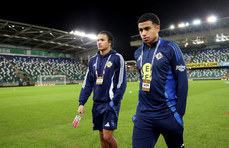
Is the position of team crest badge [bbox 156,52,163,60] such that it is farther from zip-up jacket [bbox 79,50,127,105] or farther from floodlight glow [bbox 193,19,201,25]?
floodlight glow [bbox 193,19,201,25]

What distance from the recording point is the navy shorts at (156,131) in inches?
75.2

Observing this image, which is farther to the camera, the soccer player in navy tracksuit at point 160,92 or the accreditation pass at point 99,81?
the accreditation pass at point 99,81

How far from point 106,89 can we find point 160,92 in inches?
43.4

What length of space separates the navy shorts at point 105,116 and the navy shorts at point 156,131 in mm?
694

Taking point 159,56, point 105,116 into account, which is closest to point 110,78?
point 105,116

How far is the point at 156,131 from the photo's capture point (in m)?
2.08

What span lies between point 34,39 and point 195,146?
40654mm

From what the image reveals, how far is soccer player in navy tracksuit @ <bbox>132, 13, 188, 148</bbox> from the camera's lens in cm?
191

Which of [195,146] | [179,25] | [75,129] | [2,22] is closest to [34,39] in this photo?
[2,22]

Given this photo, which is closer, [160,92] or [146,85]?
[160,92]

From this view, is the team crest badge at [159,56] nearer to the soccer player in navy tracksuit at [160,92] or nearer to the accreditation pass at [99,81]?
the soccer player in navy tracksuit at [160,92]

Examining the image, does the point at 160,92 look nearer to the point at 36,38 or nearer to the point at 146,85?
the point at 146,85

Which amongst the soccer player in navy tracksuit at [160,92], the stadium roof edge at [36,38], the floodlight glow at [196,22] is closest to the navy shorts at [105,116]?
the soccer player in navy tracksuit at [160,92]

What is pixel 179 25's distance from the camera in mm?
44125
